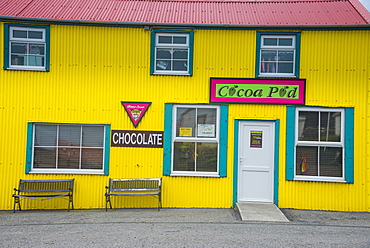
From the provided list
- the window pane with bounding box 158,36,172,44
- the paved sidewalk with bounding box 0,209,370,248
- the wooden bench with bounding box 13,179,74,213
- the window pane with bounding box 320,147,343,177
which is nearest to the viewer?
the paved sidewalk with bounding box 0,209,370,248

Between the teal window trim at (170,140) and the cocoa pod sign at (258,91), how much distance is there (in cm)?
36

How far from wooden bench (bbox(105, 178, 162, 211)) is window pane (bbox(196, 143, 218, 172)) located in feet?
3.80

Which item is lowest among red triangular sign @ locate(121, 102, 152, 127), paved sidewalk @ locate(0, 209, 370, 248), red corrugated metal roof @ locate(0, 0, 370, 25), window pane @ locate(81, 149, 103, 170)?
paved sidewalk @ locate(0, 209, 370, 248)

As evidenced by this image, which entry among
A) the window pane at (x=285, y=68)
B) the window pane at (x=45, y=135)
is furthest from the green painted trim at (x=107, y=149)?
the window pane at (x=285, y=68)

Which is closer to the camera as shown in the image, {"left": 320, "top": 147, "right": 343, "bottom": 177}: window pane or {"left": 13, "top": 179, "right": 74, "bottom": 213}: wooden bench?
{"left": 13, "top": 179, "right": 74, "bottom": 213}: wooden bench

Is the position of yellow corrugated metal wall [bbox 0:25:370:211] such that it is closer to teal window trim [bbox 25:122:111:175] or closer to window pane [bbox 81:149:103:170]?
teal window trim [bbox 25:122:111:175]

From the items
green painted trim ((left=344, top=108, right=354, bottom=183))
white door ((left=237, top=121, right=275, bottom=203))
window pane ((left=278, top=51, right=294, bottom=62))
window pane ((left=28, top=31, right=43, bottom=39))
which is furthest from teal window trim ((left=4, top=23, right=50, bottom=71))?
green painted trim ((left=344, top=108, right=354, bottom=183))

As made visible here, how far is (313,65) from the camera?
943 cm

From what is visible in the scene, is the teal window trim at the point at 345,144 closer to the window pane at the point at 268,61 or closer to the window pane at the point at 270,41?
the window pane at the point at 268,61

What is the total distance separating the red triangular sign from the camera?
9.53 m

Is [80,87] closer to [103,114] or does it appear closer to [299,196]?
[103,114]

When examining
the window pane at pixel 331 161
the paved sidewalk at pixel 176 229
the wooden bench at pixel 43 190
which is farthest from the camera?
the window pane at pixel 331 161

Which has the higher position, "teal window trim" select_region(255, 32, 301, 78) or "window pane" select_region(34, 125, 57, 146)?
"teal window trim" select_region(255, 32, 301, 78)

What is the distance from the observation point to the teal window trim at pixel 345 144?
9234 millimetres
